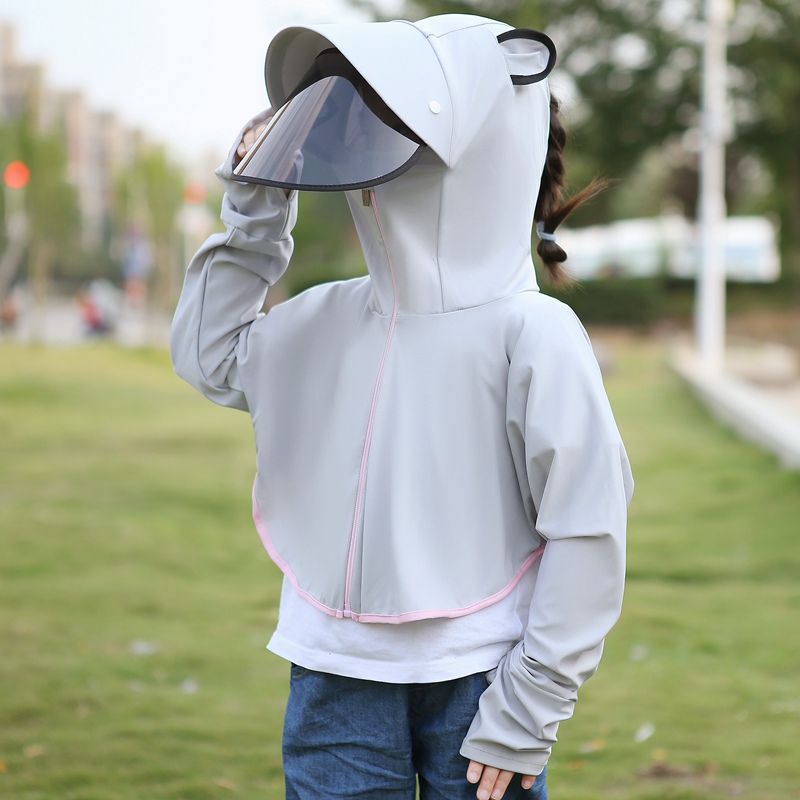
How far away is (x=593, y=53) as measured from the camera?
24422 millimetres

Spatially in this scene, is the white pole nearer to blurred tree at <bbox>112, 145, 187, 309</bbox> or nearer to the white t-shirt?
the white t-shirt

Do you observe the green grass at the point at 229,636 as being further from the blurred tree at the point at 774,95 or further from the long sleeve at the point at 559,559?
the blurred tree at the point at 774,95

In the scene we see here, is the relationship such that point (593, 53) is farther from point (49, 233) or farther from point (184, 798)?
point (184, 798)

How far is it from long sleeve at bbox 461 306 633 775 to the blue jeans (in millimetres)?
74

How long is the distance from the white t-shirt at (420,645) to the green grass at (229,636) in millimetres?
1701

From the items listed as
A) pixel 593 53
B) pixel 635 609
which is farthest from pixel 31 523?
pixel 593 53

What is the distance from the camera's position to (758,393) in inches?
516

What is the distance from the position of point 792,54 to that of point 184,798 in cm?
2364

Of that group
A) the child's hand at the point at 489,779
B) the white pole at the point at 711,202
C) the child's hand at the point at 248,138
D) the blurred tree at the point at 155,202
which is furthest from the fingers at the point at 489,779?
the blurred tree at the point at 155,202

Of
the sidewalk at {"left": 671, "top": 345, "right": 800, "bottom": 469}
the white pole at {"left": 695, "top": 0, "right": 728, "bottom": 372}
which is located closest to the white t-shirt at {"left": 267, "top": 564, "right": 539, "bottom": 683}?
the sidewalk at {"left": 671, "top": 345, "right": 800, "bottom": 469}

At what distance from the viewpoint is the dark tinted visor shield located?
1.57m

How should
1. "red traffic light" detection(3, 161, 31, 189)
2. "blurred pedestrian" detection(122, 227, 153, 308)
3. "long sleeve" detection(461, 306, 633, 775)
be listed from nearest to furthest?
"long sleeve" detection(461, 306, 633, 775)
"red traffic light" detection(3, 161, 31, 189)
"blurred pedestrian" detection(122, 227, 153, 308)

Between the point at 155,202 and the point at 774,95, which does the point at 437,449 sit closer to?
the point at 774,95

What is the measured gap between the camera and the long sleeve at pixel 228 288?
182 centimetres
